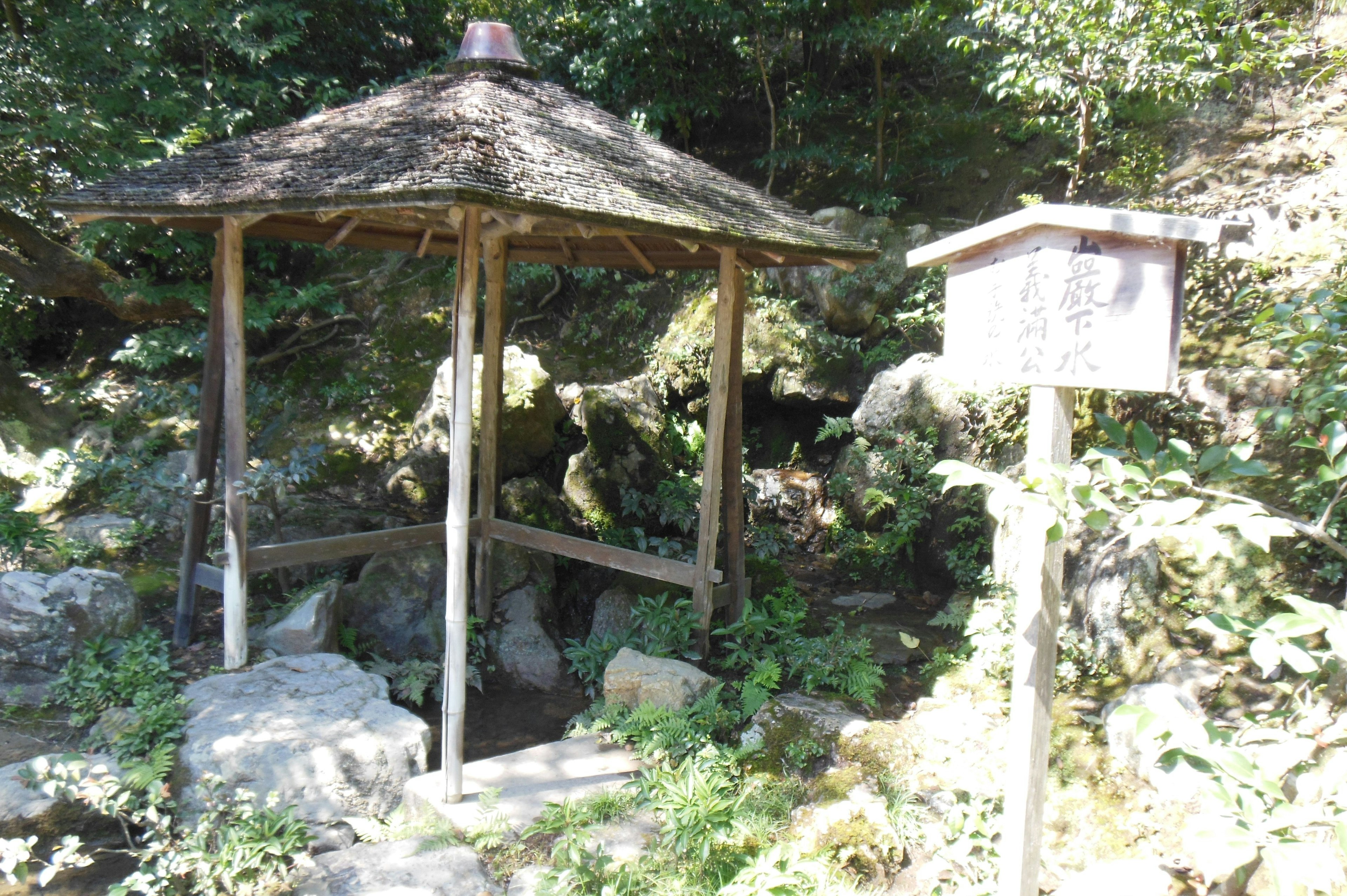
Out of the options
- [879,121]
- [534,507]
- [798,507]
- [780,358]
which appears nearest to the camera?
[534,507]

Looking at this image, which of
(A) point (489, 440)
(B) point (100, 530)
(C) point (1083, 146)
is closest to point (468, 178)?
(A) point (489, 440)

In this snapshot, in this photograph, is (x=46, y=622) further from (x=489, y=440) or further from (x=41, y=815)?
(x=489, y=440)

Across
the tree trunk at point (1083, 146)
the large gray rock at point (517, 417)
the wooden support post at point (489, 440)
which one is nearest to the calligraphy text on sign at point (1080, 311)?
the wooden support post at point (489, 440)

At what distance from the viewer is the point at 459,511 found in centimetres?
450

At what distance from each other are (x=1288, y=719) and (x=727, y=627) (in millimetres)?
3590

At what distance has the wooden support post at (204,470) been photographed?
6.07 metres

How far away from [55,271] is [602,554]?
692 cm

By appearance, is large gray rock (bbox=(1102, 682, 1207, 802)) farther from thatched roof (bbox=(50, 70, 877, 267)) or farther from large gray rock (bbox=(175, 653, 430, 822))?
large gray rock (bbox=(175, 653, 430, 822))

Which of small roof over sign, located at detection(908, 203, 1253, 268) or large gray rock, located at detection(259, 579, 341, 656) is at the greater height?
small roof over sign, located at detection(908, 203, 1253, 268)

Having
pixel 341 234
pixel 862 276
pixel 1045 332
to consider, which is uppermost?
pixel 862 276

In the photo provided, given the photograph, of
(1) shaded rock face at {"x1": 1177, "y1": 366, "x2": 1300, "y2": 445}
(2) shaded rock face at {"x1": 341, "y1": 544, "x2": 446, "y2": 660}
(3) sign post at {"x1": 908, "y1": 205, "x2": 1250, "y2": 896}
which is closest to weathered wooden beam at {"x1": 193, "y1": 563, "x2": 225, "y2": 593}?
(2) shaded rock face at {"x1": 341, "y1": 544, "x2": 446, "y2": 660}

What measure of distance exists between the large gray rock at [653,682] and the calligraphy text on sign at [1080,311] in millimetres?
3087

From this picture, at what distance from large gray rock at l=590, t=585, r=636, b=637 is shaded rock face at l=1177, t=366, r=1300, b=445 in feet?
14.7

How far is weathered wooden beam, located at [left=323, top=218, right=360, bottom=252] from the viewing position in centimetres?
609
